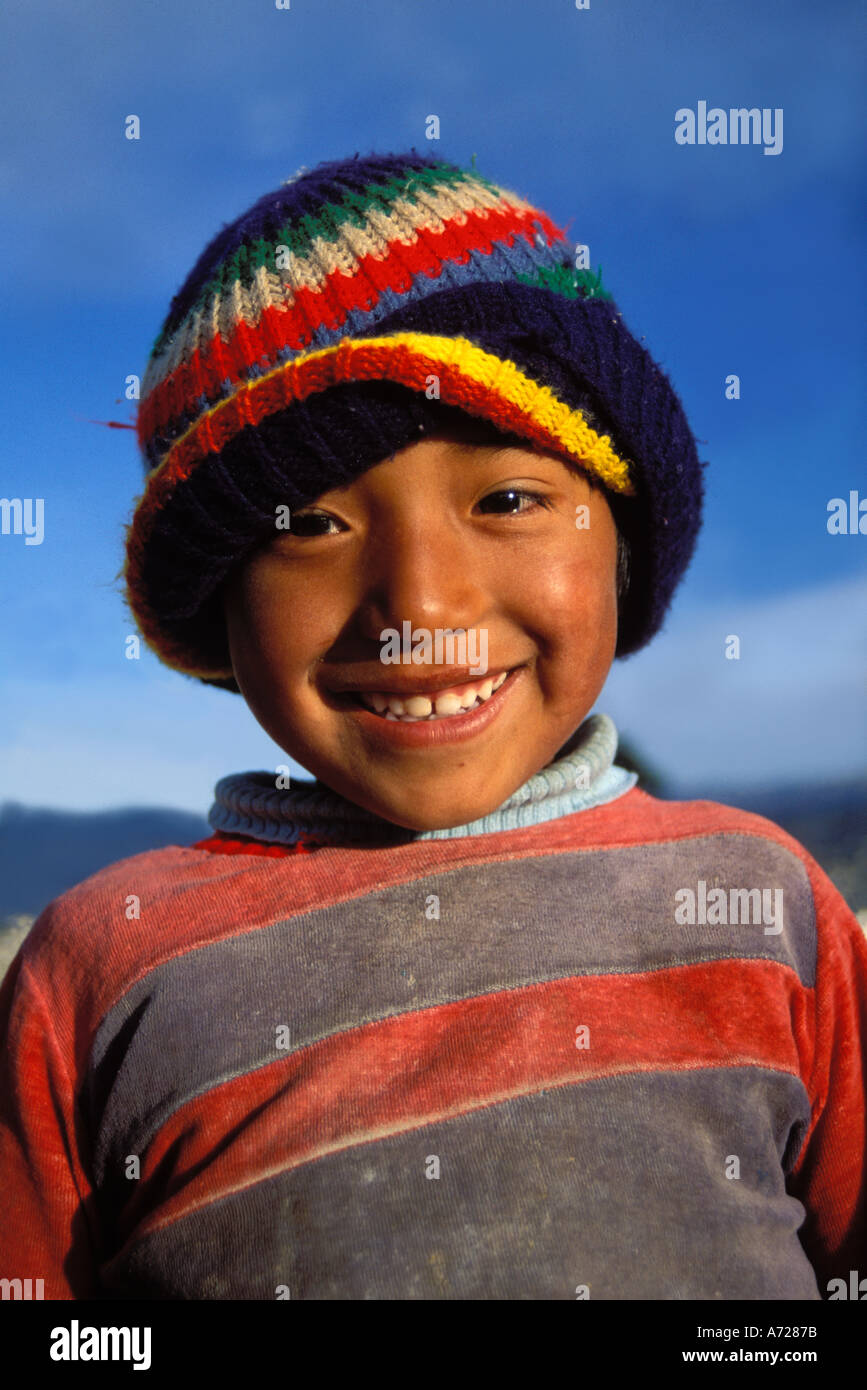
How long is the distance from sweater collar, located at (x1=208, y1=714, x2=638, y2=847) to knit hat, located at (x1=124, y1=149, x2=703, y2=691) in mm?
286

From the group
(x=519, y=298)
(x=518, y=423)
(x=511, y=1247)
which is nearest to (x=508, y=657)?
(x=518, y=423)

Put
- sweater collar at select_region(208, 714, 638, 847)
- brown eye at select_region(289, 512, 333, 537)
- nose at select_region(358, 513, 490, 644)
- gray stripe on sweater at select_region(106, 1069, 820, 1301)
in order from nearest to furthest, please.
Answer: gray stripe on sweater at select_region(106, 1069, 820, 1301) < nose at select_region(358, 513, 490, 644) < brown eye at select_region(289, 512, 333, 537) < sweater collar at select_region(208, 714, 638, 847)

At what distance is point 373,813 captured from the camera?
4.68ft

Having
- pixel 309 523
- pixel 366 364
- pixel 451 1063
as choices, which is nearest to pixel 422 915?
pixel 451 1063

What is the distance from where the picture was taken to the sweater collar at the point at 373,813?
4.65ft

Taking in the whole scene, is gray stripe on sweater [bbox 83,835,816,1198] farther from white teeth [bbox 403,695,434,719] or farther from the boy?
white teeth [bbox 403,695,434,719]

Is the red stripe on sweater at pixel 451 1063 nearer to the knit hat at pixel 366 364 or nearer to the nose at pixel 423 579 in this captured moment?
the nose at pixel 423 579

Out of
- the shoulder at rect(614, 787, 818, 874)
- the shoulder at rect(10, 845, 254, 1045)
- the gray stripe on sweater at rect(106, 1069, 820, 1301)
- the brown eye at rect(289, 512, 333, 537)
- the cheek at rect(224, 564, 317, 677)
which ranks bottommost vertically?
the gray stripe on sweater at rect(106, 1069, 820, 1301)

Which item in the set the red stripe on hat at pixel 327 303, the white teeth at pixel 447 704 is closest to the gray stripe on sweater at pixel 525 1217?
the white teeth at pixel 447 704

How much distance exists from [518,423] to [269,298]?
342mm

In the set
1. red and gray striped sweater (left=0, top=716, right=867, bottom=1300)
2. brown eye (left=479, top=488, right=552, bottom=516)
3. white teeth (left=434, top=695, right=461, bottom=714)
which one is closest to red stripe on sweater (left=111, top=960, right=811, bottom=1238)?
red and gray striped sweater (left=0, top=716, right=867, bottom=1300)

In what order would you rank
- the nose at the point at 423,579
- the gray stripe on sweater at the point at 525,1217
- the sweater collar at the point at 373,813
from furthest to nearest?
the sweater collar at the point at 373,813
the nose at the point at 423,579
the gray stripe on sweater at the point at 525,1217

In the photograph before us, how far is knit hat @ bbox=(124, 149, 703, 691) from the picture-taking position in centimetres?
123

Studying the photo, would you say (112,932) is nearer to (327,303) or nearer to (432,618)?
(432,618)
